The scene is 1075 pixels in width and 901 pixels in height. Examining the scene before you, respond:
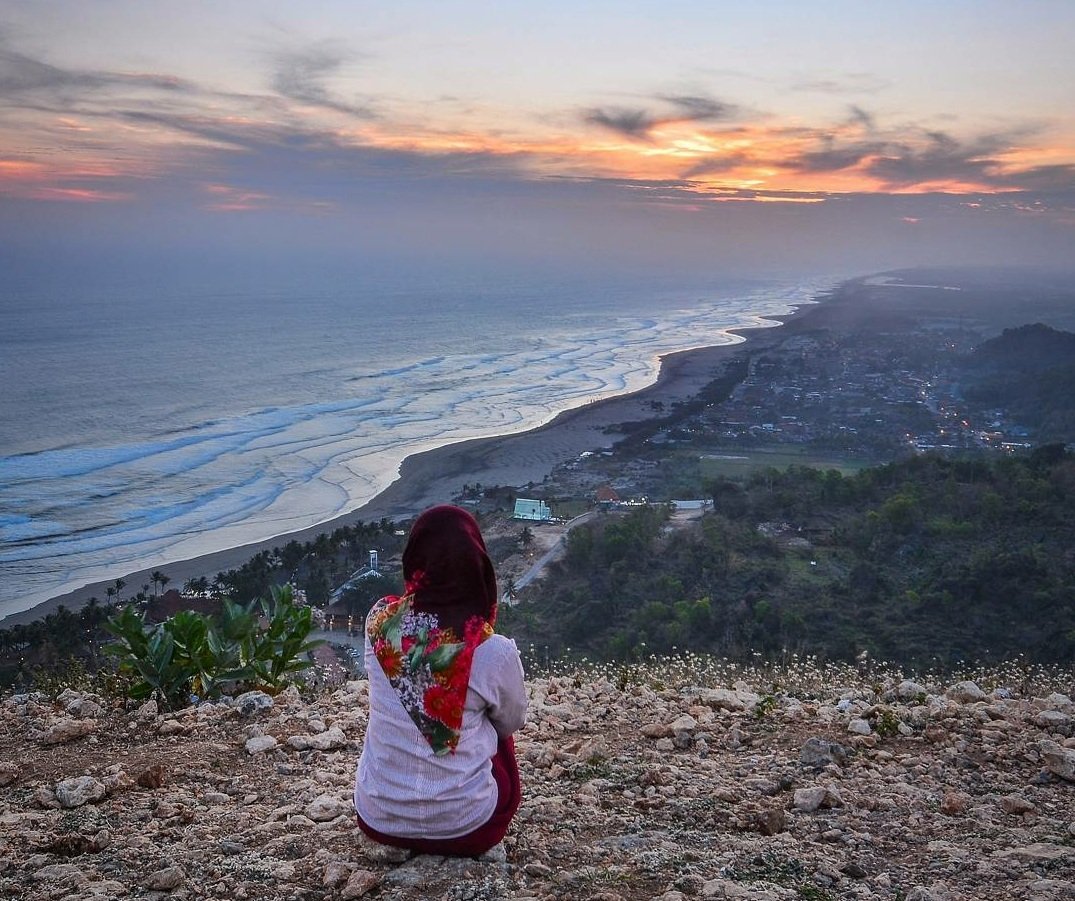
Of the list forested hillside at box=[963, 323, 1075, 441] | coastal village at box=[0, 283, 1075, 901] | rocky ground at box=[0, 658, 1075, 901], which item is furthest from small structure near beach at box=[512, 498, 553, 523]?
forested hillside at box=[963, 323, 1075, 441]

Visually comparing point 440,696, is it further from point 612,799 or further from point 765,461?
point 765,461

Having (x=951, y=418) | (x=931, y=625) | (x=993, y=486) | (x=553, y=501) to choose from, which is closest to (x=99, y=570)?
(x=553, y=501)

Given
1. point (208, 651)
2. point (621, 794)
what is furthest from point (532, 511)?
point (621, 794)

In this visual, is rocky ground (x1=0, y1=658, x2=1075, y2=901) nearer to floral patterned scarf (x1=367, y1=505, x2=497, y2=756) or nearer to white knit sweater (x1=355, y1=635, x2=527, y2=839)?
white knit sweater (x1=355, y1=635, x2=527, y2=839)

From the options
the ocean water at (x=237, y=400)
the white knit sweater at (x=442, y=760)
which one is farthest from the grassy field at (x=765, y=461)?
the white knit sweater at (x=442, y=760)

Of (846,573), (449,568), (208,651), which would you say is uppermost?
(449,568)
